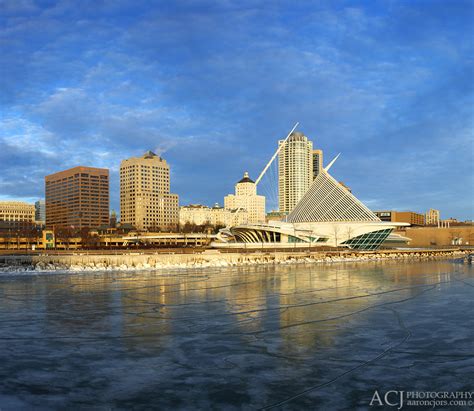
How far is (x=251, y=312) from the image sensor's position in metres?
19.1

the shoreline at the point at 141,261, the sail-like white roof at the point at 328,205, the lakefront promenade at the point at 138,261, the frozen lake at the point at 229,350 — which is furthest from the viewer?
the sail-like white roof at the point at 328,205

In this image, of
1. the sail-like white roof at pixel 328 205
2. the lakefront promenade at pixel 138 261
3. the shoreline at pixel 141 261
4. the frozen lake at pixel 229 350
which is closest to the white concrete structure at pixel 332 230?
the sail-like white roof at pixel 328 205

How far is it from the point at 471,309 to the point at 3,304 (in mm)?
19161

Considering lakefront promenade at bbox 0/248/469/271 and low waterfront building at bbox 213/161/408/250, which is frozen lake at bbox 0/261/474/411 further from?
low waterfront building at bbox 213/161/408/250

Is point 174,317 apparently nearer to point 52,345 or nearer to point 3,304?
point 52,345

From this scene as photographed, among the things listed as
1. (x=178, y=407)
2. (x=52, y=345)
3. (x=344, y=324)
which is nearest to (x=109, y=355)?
(x=52, y=345)

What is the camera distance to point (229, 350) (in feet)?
42.5

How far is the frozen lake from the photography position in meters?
9.52

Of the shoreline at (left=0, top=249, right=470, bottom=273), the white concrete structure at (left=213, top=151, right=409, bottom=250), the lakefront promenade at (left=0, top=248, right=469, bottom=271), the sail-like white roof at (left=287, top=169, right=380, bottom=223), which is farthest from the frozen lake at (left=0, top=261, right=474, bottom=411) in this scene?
the sail-like white roof at (left=287, top=169, right=380, bottom=223)

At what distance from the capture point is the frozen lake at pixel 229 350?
9.52 metres

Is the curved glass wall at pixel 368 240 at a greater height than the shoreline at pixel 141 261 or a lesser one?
greater

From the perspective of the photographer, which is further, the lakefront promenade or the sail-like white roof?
the sail-like white roof

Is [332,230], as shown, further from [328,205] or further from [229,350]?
[229,350]

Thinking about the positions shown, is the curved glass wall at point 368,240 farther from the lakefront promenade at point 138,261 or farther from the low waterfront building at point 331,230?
the lakefront promenade at point 138,261
